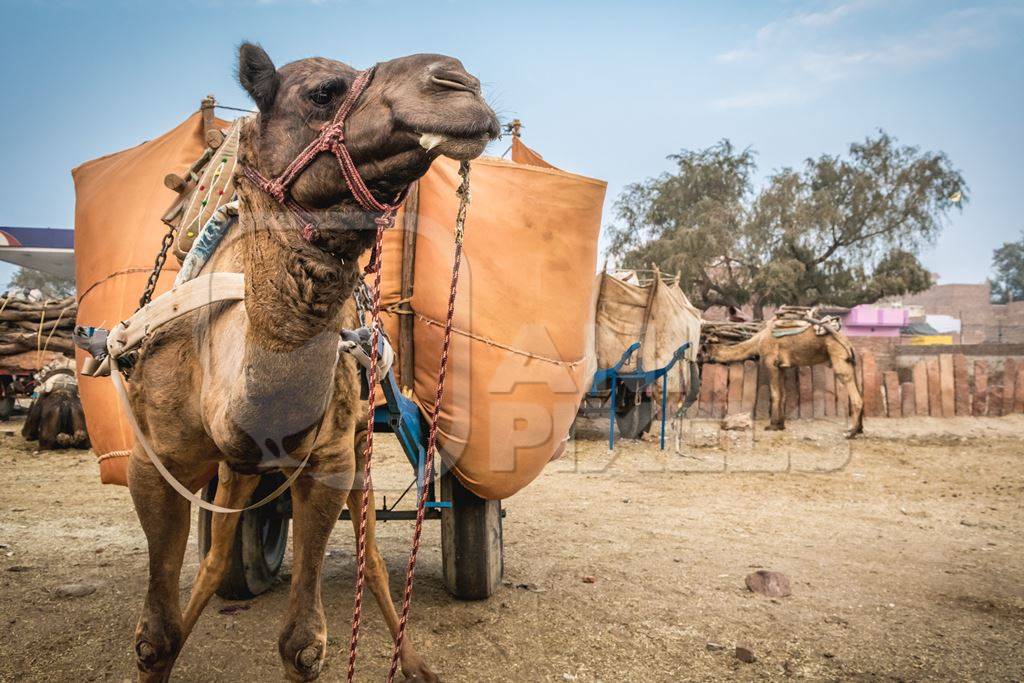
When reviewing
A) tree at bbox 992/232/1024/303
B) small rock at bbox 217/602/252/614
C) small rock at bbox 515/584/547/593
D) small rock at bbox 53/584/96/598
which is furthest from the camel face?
tree at bbox 992/232/1024/303

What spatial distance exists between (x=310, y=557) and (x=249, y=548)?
1.73m

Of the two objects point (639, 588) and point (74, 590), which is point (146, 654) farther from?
point (639, 588)

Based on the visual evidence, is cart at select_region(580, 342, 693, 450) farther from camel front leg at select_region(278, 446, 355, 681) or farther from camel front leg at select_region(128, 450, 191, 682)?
camel front leg at select_region(128, 450, 191, 682)

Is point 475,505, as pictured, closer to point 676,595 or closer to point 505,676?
point 505,676

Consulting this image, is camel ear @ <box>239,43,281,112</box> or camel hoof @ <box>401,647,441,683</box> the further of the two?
camel hoof @ <box>401,647,441,683</box>

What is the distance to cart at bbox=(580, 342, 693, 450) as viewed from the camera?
10.7 meters

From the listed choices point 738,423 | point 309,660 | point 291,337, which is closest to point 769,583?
point 309,660

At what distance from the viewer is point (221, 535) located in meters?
3.14

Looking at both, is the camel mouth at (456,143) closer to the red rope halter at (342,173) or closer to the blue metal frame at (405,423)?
the red rope halter at (342,173)

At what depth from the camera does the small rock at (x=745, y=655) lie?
130 inches

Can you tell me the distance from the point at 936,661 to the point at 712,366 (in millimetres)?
11307

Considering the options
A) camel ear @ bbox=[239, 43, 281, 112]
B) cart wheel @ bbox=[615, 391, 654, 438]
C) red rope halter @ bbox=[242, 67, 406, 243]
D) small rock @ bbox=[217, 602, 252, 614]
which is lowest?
small rock @ bbox=[217, 602, 252, 614]

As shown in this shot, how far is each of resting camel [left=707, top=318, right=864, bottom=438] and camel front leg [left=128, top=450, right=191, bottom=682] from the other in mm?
11247

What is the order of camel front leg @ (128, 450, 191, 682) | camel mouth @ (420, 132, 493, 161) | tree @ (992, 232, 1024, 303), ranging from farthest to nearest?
1. tree @ (992, 232, 1024, 303)
2. camel front leg @ (128, 450, 191, 682)
3. camel mouth @ (420, 132, 493, 161)
